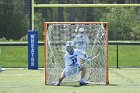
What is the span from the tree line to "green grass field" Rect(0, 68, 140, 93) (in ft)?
16.9

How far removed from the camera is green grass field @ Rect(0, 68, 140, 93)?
1514 cm

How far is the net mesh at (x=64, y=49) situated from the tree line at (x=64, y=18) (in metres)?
6.84

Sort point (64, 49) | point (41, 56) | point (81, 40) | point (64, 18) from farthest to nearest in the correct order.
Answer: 1. point (41, 56)
2. point (64, 18)
3. point (81, 40)
4. point (64, 49)

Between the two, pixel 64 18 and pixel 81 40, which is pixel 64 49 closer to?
pixel 81 40

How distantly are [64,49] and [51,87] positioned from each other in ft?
6.29

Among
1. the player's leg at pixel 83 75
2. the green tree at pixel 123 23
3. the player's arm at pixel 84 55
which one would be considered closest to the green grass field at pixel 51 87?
the player's leg at pixel 83 75

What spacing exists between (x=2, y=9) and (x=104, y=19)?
16.0 ft

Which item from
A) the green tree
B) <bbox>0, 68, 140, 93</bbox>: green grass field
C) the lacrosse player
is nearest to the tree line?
the green tree

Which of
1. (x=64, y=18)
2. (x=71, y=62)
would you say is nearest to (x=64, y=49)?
(x=71, y=62)

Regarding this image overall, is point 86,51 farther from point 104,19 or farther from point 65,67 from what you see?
point 104,19

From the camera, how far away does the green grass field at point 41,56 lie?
2472 centimetres

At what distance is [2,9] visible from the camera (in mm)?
28297

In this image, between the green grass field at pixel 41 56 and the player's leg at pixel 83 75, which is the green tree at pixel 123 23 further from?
the player's leg at pixel 83 75

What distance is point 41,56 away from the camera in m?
27.3
